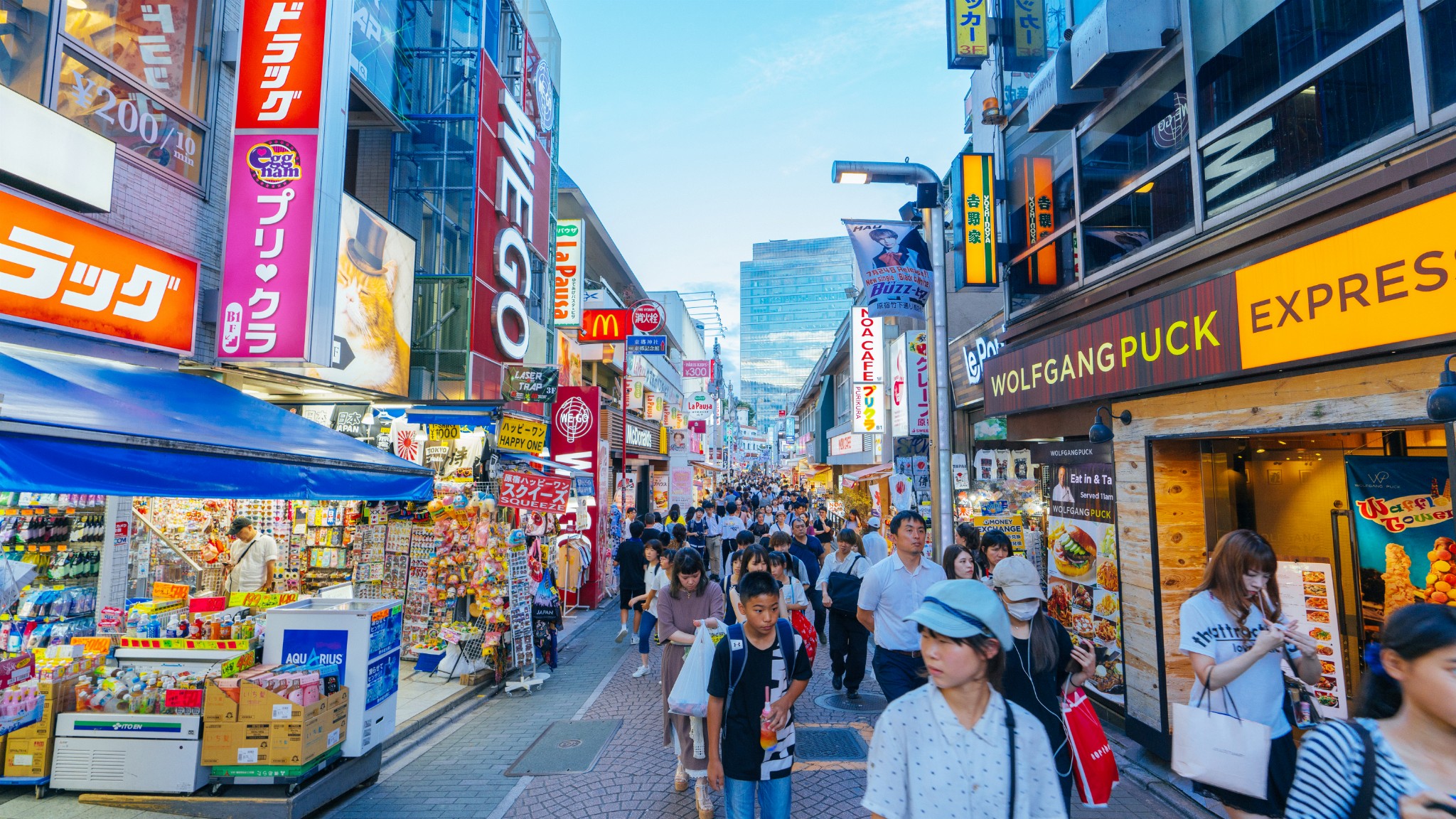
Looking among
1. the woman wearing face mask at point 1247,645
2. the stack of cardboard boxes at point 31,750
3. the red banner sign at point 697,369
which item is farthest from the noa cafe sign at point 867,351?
the stack of cardboard boxes at point 31,750

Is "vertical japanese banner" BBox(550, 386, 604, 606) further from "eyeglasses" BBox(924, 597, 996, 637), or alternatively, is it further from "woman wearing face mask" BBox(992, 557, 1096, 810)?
"eyeglasses" BBox(924, 597, 996, 637)

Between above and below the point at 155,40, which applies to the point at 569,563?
below

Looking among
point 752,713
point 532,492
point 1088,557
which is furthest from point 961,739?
point 532,492

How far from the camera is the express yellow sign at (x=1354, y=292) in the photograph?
3742 mm

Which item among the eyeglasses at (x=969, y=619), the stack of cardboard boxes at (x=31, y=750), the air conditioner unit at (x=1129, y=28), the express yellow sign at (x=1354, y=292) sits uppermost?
the air conditioner unit at (x=1129, y=28)

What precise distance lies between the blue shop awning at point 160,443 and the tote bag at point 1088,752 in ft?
17.9

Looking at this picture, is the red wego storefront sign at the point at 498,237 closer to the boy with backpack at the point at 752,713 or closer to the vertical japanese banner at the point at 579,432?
the vertical japanese banner at the point at 579,432

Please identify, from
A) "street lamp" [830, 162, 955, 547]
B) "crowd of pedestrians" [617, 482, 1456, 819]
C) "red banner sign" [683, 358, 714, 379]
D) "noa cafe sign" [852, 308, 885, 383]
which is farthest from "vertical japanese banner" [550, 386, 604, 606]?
"red banner sign" [683, 358, 714, 379]

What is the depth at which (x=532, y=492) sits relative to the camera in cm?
989

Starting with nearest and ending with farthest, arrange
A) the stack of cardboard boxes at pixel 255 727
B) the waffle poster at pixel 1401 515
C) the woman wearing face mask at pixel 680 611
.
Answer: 1. the stack of cardboard boxes at pixel 255 727
2. the waffle poster at pixel 1401 515
3. the woman wearing face mask at pixel 680 611

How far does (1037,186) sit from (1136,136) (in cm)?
196

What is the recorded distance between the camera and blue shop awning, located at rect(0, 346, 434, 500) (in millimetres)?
4082

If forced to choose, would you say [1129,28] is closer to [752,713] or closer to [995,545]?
[995,545]

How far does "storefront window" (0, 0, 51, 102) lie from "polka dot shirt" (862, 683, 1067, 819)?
8032mm
